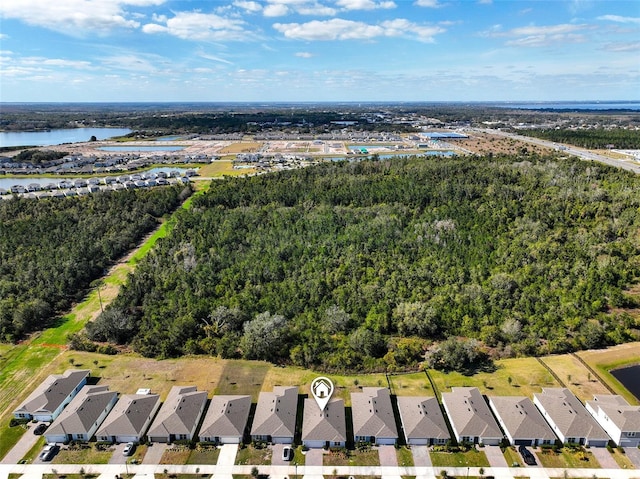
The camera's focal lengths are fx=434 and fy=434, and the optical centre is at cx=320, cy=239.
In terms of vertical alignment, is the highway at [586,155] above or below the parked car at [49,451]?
above

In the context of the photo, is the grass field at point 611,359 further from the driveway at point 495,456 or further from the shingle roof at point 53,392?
the shingle roof at point 53,392

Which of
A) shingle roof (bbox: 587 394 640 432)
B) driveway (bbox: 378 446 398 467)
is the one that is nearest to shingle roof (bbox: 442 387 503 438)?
driveway (bbox: 378 446 398 467)

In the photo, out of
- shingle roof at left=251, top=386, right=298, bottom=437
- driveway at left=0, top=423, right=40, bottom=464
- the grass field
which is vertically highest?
shingle roof at left=251, top=386, right=298, bottom=437

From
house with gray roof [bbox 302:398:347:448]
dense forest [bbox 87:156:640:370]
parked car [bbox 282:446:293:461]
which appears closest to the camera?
parked car [bbox 282:446:293:461]

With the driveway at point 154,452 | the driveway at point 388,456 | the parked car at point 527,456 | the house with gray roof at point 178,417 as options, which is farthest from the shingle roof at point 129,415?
the parked car at point 527,456

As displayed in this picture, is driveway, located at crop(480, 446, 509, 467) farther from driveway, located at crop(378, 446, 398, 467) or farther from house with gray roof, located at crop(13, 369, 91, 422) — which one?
house with gray roof, located at crop(13, 369, 91, 422)

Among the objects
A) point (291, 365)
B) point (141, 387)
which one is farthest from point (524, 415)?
point (141, 387)

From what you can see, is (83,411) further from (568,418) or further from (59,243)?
(59,243)
